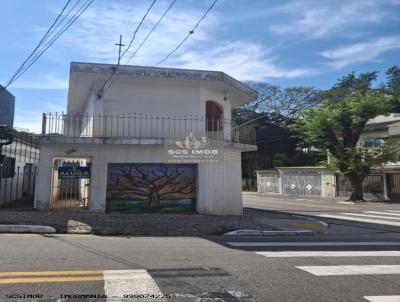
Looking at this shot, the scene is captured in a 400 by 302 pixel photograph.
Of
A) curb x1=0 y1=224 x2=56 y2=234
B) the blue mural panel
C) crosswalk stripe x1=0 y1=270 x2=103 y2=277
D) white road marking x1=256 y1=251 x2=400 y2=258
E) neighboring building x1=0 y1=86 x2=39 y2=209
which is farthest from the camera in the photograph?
neighboring building x1=0 y1=86 x2=39 y2=209

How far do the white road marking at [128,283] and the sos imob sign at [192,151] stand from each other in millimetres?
9538

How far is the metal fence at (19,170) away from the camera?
59.4 feet

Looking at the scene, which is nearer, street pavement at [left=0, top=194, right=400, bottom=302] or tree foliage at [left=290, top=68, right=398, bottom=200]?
street pavement at [left=0, top=194, right=400, bottom=302]

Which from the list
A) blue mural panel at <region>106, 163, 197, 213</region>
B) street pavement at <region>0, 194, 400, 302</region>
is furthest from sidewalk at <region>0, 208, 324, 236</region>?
street pavement at <region>0, 194, 400, 302</region>

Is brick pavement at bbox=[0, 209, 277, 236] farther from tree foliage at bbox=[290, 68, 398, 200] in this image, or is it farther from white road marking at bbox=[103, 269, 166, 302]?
tree foliage at bbox=[290, 68, 398, 200]

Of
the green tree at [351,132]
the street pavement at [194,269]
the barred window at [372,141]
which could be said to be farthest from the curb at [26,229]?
the barred window at [372,141]

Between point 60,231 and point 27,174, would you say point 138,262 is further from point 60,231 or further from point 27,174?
point 27,174

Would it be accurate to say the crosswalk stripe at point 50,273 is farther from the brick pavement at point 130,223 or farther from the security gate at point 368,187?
the security gate at point 368,187

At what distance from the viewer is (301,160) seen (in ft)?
190

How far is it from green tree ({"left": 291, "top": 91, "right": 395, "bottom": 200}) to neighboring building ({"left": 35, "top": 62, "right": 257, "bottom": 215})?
16.9m

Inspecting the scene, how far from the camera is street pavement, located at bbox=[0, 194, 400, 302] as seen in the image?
514 cm

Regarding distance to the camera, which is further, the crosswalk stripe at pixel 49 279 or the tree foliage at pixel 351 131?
the tree foliage at pixel 351 131

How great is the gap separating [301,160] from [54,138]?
47.7 m

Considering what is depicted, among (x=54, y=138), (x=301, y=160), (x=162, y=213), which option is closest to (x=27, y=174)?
(x=54, y=138)
